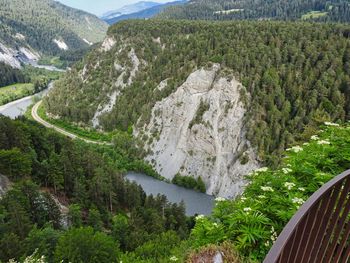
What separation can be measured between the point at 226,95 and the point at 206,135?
30.5ft

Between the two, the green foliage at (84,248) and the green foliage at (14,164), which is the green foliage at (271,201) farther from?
the green foliage at (14,164)

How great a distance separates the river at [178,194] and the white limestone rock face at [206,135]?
319 cm

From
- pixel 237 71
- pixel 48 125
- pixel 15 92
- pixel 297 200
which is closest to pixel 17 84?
pixel 15 92

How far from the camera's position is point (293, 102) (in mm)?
65562

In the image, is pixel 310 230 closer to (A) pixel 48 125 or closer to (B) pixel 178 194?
(B) pixel 178 194

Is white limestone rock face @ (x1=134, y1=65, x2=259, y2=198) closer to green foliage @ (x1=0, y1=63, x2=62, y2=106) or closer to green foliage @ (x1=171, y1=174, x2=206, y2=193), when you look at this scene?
green foliage @ (x1=171, y1=174, x2=206, y2=193)

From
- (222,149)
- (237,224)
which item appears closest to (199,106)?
(222,149)

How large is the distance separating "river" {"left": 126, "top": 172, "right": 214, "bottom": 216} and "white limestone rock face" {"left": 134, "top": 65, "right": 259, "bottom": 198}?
3193mm

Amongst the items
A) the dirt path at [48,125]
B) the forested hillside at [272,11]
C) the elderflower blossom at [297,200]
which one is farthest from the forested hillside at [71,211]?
the forested hillside at [272,11]

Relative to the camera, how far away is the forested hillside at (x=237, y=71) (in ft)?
207

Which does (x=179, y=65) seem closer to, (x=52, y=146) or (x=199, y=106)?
(x=199, y=106)

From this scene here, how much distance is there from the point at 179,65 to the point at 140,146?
74.2 feet

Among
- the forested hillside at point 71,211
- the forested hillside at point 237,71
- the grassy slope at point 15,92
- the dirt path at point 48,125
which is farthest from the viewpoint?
the grassy slope at point 15,92

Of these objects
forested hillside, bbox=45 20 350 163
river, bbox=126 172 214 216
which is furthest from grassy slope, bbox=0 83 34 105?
river, bbox=126 172 214 216
